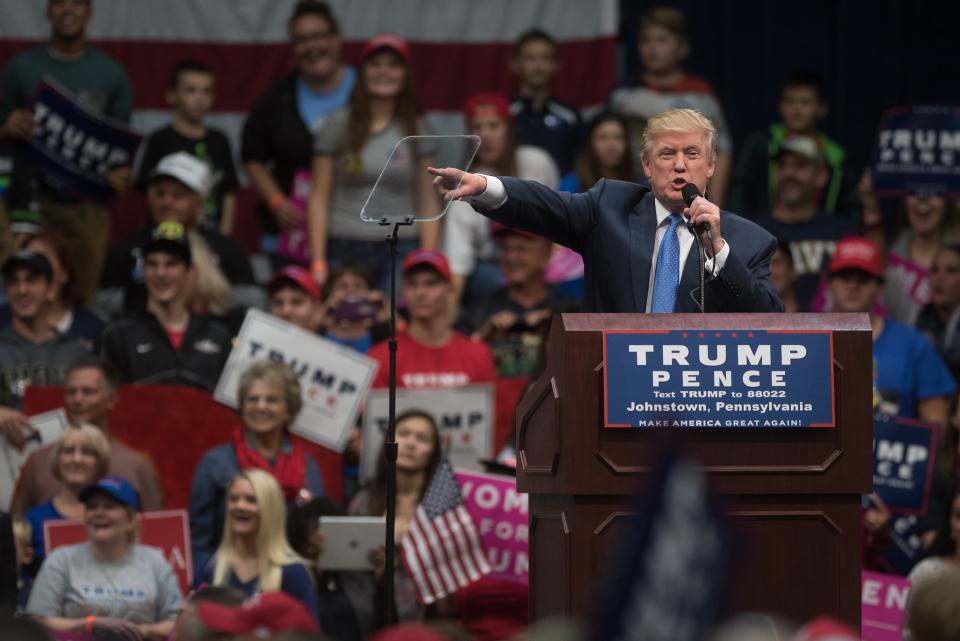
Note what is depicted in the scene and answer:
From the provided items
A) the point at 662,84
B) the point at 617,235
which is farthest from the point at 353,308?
the point at 617,235

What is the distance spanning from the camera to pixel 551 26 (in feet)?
36.9

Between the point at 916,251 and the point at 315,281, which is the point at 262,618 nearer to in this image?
the point at 315,281

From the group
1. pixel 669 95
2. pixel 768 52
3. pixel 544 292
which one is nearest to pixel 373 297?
pixel 544 292

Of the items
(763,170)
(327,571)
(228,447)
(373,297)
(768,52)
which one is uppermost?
(768,52)

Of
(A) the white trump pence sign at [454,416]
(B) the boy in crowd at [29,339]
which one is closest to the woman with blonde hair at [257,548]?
(A) the white trump pence sign at [454,416]

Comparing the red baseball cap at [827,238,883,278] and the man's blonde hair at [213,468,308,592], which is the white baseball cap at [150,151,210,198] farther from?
the red baseball cap at [827,238,883,278]

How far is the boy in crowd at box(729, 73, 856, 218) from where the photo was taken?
1026cm

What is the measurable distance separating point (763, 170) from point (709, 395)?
20.6 ft

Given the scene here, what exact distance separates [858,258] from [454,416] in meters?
2.18

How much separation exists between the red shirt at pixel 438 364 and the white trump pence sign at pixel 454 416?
0.26m

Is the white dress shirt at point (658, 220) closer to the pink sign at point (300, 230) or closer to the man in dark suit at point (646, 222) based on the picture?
the man in dark suit at point (646, 222)

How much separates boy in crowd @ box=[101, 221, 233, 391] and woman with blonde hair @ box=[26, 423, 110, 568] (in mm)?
944

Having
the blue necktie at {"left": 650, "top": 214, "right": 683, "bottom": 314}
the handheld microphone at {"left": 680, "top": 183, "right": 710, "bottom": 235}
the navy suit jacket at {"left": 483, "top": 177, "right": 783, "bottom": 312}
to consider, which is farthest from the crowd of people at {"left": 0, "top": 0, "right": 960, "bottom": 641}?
the handheld microphone at {"left": 680, "top": 183, "right": 710, "bottom": 235}

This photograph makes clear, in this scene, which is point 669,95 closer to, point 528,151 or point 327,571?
point 528,151
